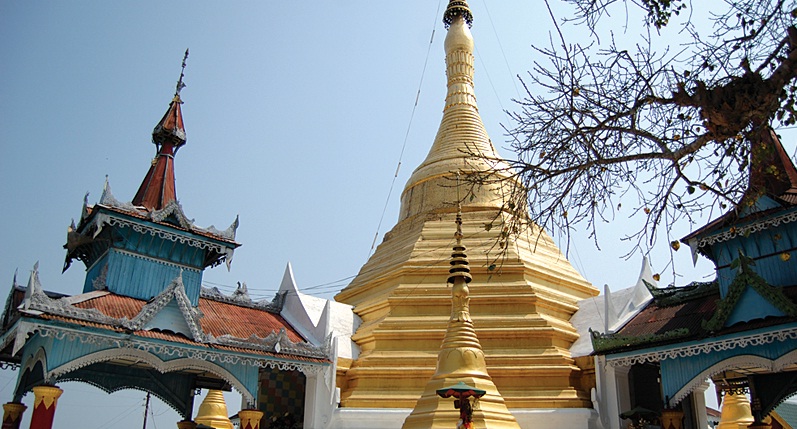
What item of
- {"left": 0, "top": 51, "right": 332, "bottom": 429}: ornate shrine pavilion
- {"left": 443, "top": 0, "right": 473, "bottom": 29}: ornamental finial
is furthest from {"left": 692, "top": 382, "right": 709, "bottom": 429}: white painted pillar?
{"left": 443, "top": 0, "right": 473, "bottom": 29}: ornamental finial

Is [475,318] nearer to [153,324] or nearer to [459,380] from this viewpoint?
[459,380]

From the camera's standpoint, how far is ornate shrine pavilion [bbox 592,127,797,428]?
41.6ft

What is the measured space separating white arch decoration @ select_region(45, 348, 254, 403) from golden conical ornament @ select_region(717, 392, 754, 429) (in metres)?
14.4

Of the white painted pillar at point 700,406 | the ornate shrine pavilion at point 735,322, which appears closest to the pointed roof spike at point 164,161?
the ornate shrine pavilion at point 735,322

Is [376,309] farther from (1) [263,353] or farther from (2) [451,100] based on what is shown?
(2) [451,100]

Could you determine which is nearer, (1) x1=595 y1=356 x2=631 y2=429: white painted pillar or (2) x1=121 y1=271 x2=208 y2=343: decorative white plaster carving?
(2) x1=121 y1=271 x2=208 y2=343: decorative white plaster carving

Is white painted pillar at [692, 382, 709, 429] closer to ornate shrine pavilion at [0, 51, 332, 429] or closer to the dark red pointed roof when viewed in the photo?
ornate shrine pavilion at [0, 51, 332, 429]

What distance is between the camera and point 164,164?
1873 centimetres

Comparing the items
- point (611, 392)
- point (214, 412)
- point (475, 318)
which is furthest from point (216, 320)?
point (611, 392)

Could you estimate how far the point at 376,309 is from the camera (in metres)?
19.3

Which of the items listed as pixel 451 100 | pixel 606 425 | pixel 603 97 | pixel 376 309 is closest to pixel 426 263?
pixel 376 309

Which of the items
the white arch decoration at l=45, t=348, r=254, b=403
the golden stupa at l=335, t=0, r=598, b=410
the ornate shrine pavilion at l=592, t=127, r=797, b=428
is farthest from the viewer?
the golden stupa at l=335, t=0, r=598, b=410

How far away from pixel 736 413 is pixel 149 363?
17.0 metres

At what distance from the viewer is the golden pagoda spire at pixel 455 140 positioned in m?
23.1
